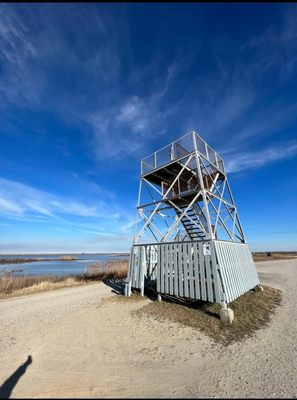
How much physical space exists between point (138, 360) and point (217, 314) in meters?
3.67

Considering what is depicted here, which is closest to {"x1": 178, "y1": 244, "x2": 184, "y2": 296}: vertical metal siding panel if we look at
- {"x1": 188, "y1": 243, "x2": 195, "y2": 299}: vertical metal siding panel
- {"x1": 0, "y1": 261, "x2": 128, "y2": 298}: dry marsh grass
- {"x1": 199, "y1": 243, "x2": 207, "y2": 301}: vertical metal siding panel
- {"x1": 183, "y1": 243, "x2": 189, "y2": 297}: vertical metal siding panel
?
{"x1": 183, "y1": 243, "x2": 189, "y2": 297}: vertical metal siding panel

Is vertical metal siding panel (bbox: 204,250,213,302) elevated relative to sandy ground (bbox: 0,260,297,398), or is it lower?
elevated

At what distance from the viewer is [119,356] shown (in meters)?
4.08

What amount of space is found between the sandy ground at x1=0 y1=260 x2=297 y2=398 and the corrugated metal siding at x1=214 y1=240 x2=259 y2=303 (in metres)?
1.41

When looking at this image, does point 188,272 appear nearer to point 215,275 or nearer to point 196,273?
point 196,273

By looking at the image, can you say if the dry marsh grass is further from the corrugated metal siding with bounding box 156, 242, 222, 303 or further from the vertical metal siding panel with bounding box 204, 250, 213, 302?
the vertical metal siding panel with bounding box 204, 250, 213, 302

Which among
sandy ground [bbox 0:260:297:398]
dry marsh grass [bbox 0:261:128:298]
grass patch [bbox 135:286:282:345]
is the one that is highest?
dry marsh grass [bbox 0:261:128:298]

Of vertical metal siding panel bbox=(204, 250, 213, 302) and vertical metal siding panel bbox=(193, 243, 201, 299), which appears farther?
vertical metal siding panel bbox=(193, 243, 201, 299)

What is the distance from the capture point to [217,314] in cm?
654

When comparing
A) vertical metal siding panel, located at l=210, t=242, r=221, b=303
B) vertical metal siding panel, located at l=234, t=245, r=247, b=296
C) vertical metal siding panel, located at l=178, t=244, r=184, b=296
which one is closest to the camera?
vertical metal siding panel, located at l=210, t=242, r=221, b=303

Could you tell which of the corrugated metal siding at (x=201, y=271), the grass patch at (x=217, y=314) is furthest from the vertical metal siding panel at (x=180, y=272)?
the grass patch at (x=217, y=314)

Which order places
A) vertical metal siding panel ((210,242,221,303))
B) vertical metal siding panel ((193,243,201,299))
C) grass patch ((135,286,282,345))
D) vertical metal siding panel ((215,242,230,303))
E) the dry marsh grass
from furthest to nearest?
the dry marsh grass → vertical metal siding panel ((193,243,201,299)) → vertical metal siding panel ((215,242,230,303)) → vertical metal siding panel ((210,242,221,303)) → grass patch ((135,286,282,345))

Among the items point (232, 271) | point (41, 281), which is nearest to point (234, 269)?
point (232, 271)

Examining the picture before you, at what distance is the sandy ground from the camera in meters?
3.04
